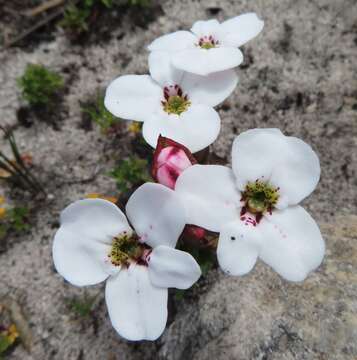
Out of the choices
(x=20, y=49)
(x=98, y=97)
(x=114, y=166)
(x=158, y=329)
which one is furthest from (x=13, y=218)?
(x=158, y=329)

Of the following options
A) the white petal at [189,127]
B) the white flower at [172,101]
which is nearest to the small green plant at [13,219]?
the white flower at [172,101]

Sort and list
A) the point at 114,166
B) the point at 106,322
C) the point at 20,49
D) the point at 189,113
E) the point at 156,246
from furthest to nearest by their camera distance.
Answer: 1. the point at 20,49
2. the point at 114,166
3. the point at 106,322
4. the point at 189,113
5. the point at 156,246

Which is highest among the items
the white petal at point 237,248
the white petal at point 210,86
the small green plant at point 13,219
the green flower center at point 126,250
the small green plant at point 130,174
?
the white petal at point 210,86

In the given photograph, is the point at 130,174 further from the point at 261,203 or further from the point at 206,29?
the point at 261,203

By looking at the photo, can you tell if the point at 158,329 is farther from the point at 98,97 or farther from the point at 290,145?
the point at 98,97

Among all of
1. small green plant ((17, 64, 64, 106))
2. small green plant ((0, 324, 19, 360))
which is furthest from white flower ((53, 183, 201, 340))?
small green plant ((17, 64, 64, 106))

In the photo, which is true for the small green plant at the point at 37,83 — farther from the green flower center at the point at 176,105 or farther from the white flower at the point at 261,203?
the white flower at the point at 261,203
